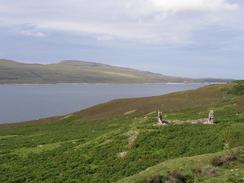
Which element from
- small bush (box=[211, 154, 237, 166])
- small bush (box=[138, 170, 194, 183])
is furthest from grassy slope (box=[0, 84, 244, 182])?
small bush (box=[138, 170, 194, 183])

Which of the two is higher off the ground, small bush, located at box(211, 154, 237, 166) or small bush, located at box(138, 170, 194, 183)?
small bush, located at box(211, 154, 237, 166)

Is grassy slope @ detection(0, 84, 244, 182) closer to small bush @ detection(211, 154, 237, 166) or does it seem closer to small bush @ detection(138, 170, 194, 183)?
small bush @ detection(211, 154, 237, 166)

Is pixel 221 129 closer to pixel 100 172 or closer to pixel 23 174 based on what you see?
pixel 100 172

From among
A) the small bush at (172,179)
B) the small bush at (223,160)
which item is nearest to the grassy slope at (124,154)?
the small bush at (223,160)

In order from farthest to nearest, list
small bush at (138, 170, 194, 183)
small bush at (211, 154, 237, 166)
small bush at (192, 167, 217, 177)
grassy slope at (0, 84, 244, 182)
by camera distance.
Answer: grassy slope at (0, 84, 244, 182) < small bush at (211, 154, 237, 166) < small bush at (192, 167, 217, 177) < small bush at (138, 170, 194, 183)

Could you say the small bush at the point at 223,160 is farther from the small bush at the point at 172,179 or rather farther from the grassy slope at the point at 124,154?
the small bush at the point at 172,179

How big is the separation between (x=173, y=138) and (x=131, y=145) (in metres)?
3.07

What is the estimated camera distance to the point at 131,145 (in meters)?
32.2

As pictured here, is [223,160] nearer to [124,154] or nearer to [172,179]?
[172,179]

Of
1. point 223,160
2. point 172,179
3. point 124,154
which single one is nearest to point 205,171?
point 172,179

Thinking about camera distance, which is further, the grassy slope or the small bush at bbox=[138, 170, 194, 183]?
the grassy slope

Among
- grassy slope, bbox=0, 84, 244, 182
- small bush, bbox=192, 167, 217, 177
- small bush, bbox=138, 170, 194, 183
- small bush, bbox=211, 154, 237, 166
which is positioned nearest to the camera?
small bush, bbox=138, 170, 194, 183

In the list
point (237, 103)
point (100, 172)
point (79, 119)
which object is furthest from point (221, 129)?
point (79, 119)

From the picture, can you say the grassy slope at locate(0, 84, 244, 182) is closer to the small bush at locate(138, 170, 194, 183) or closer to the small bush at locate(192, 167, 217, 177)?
the small bush at locate(192, 167, 217, 177)
